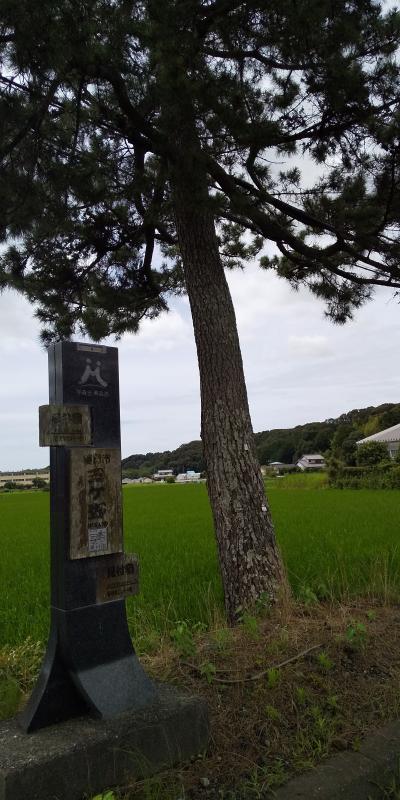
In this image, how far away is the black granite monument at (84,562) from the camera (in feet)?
7.09

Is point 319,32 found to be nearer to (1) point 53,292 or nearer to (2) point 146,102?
(2) point 146,102

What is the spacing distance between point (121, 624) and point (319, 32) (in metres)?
3.36

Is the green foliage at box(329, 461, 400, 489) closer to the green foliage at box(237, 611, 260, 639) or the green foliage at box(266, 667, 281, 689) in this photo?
the green foliage at box(237, 611, 260, 639)

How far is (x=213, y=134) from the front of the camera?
12.3 ft

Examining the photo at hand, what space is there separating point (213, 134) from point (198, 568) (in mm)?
4439

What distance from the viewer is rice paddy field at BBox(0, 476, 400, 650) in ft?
13.5

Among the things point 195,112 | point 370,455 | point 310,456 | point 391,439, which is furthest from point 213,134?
point 310,456

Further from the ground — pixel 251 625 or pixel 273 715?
pixel 251 625

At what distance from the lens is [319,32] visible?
11.0 feet

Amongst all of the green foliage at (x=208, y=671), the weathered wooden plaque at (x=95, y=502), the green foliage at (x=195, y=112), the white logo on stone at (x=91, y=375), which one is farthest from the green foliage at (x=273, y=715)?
the green foliage at (x=195, y=112)

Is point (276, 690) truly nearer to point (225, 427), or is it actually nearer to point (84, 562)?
point (84, 562)

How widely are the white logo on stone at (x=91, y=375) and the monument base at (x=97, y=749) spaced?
1274mm

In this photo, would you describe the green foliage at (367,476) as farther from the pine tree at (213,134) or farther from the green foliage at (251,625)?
the green foliage at (251,625)

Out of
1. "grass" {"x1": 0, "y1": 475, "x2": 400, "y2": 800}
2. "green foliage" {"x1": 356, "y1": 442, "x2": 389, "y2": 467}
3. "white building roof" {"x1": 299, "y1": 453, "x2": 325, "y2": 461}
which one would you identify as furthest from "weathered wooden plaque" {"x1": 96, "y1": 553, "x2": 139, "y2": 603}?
"white building roof" {"x1": 299, "y1": 453, "x2": 325, "y2": 461}
